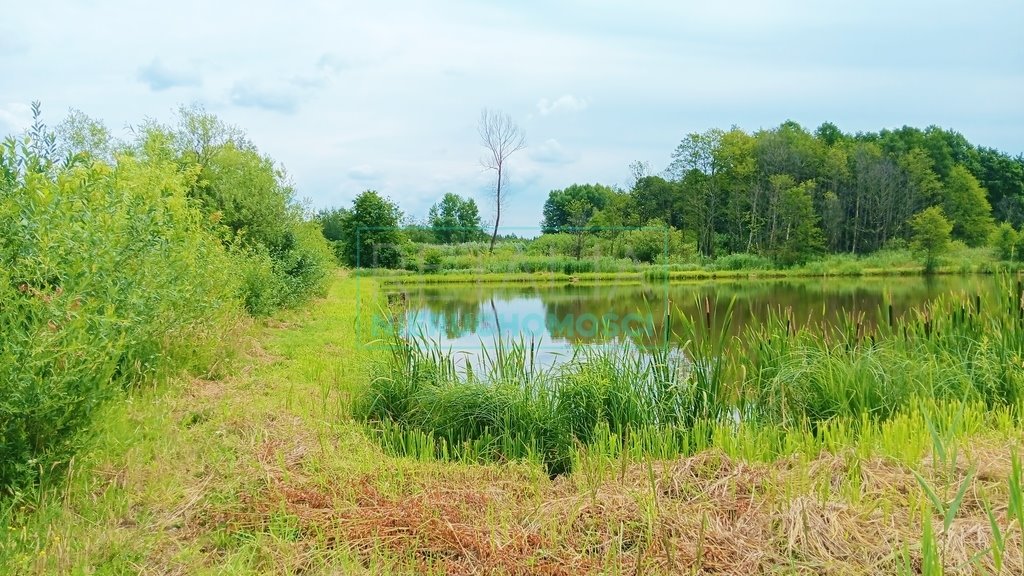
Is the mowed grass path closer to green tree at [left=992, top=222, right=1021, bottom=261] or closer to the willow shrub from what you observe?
the willow shrub

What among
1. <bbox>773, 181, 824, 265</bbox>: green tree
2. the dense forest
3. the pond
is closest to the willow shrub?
the pond

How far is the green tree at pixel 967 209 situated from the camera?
4447 centimetres

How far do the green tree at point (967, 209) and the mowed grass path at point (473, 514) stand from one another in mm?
48640

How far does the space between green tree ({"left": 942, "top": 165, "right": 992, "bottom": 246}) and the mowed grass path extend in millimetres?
48640

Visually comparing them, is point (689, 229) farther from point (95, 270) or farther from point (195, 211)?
point (95, 270)

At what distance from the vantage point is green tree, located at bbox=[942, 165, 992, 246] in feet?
146

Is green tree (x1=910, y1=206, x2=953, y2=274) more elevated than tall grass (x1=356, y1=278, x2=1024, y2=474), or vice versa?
green tree (x1=910, y1=206, x2=953, y2=274)

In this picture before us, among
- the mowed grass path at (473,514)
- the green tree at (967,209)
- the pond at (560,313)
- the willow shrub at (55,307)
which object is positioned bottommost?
the mowed grass path at (473,514)

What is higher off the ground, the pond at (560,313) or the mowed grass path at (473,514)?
the pond at (560,313)

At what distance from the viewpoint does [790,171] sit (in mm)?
45781

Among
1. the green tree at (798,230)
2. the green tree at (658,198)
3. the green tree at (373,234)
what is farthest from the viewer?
the green tree at (658,198)

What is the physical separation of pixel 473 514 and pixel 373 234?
1417 centimetres

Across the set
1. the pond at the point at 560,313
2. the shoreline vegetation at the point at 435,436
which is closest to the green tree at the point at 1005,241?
the pond at the point at 560,313

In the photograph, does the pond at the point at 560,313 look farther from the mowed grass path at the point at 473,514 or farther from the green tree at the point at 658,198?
the green tree at the point at 658,198
